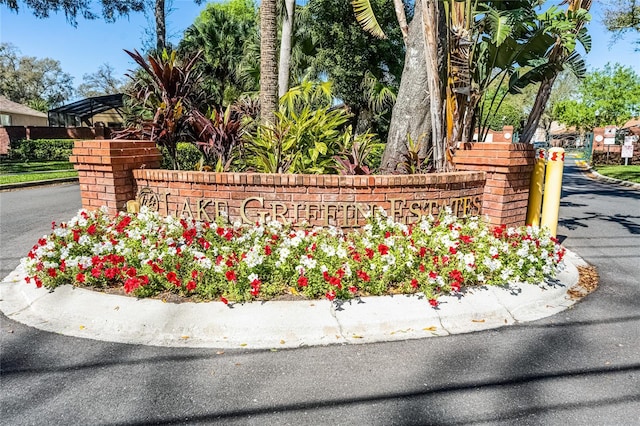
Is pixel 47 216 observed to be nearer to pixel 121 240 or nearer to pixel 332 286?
pixel 121 240

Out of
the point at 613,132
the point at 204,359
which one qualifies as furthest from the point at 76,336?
the point at 613,132

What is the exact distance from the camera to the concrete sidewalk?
10.8 feet

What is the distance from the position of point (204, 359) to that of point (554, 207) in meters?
4.72

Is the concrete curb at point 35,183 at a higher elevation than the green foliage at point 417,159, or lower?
lower

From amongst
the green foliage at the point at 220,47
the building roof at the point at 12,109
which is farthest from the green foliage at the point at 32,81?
the green foliage at the point at 220,47

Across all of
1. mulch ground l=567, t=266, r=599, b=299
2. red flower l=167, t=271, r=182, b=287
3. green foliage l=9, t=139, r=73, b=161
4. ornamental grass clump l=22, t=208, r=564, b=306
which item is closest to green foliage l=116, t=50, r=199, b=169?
ornamental grass clump l=22, t=208, r=564, b=306

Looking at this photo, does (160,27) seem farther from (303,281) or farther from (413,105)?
(303,281)

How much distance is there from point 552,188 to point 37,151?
25650 millimetres

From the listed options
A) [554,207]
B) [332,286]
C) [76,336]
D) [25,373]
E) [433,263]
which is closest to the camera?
[25,373]

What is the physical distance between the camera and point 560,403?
2.56 m

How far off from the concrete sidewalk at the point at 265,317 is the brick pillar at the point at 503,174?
144 cm

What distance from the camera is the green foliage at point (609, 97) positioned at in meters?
38.8

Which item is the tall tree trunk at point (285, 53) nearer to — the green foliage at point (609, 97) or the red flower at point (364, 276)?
the red flower at point (364, 276)

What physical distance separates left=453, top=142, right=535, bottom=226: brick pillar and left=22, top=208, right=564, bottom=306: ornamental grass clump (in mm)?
423
